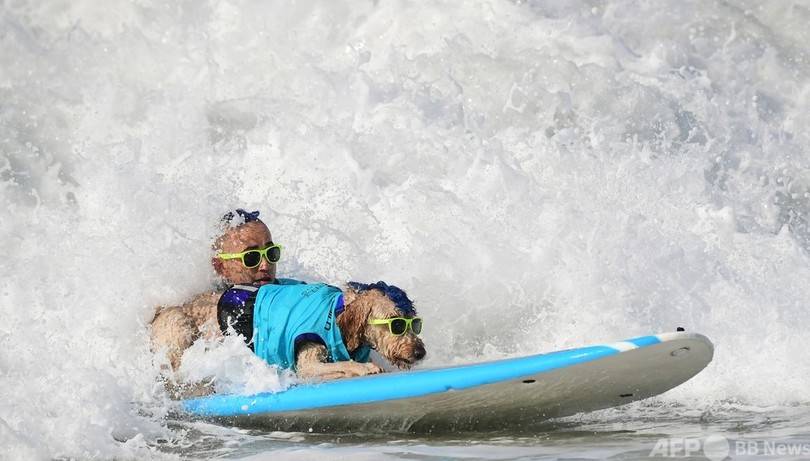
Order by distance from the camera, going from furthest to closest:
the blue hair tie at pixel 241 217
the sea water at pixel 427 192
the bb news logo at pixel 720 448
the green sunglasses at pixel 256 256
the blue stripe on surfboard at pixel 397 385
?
the blue hair tie at pixel 241 217
the green sunglasses at pixel 256 256
the sea water at pixel 427 192
the blue stripe on surfboard at pixel 397 385
the bb news logo at pixel 720 448

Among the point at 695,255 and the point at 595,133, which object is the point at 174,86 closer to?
the point at 595,133

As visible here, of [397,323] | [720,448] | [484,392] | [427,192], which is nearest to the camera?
[720,448]

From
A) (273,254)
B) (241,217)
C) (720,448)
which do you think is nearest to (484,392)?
(720,448)

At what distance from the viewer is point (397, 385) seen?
4.43 meters

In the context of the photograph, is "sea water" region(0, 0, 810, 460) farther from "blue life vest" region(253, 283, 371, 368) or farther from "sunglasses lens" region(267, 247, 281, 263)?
"sunglasses lens" region(267, 247, 281, 263)

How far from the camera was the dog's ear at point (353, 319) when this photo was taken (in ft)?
15.8

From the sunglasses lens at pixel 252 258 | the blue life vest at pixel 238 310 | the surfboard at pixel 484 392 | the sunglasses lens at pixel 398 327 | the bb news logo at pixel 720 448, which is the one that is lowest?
the bb news logo at pixel 720 448

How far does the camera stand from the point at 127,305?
542cm

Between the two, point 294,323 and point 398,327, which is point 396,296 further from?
point 294,323

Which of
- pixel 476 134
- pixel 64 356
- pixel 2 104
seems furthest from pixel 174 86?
pixel 64 356

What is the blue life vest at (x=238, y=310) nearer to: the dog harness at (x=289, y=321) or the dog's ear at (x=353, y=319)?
the dog harness at (x=289, y=321)

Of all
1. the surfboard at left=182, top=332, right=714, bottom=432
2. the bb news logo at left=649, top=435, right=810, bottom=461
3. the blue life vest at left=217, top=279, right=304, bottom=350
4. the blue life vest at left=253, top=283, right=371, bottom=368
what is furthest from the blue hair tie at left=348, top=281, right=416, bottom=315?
the bb news logo at left=649, top=435, right=810, bottom=461

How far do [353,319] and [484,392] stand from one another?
750 mm

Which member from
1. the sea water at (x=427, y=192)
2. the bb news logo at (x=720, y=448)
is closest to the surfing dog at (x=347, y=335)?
the sea water at (x=427, y=192)
